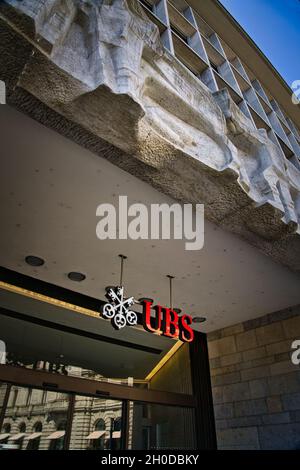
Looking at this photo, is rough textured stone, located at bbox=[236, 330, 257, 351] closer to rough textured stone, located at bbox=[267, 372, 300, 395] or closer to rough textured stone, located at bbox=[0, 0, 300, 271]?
rough textured stone, located at bbox=[267, 372, 300, 395]

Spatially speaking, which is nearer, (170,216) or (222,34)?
(170,216)

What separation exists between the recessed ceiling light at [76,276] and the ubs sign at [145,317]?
97 cm

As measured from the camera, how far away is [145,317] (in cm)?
412

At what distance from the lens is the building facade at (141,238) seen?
2518mm

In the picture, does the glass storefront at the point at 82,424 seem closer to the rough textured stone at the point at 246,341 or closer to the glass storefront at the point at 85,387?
the glass storefront at the point at 85,387

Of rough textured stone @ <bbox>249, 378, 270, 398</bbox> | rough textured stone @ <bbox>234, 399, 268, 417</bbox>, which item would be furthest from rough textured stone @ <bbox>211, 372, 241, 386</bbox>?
rough textured stone @ <bbox>234, 399, 268, 417</bbox>

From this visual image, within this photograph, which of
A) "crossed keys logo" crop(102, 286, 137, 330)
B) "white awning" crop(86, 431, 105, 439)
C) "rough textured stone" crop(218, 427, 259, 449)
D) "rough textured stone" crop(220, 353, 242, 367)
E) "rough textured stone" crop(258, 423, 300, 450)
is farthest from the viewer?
"rough textured stone" crop(220, 353, 242, 367)

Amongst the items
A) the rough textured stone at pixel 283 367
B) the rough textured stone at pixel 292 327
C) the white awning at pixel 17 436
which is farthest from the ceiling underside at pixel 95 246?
the white awning at pixel 17 436

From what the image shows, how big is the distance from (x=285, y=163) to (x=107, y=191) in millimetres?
2876

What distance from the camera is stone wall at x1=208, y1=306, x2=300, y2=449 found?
5.35 metres

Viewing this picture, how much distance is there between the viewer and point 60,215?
3.65 metres

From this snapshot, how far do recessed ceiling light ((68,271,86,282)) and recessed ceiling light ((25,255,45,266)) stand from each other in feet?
1.55
